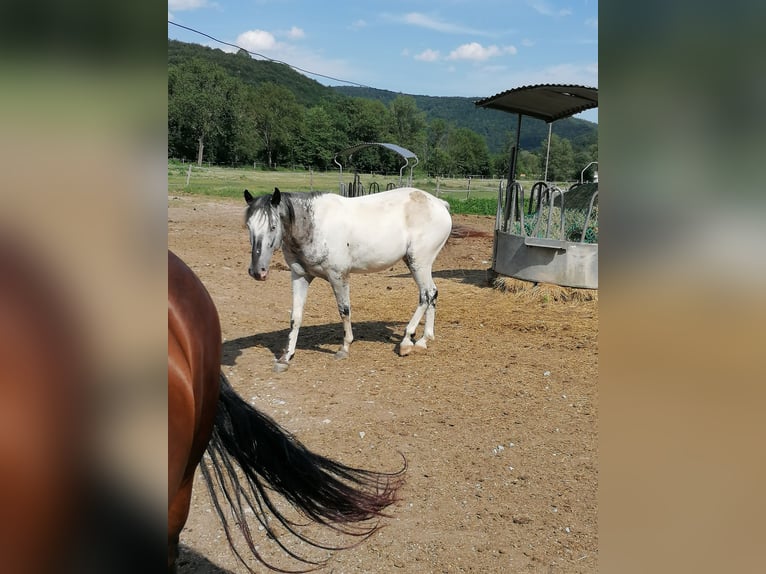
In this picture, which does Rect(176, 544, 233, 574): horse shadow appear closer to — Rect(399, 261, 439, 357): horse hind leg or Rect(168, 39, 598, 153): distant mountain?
Rect(399, 261, 439, 357): horse hind leg

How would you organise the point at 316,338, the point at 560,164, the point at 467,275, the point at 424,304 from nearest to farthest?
the point at 424,304
the point at 316,338
the point at 467,275
the point at 560,164

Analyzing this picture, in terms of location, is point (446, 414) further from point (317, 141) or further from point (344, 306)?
point (317, 141)

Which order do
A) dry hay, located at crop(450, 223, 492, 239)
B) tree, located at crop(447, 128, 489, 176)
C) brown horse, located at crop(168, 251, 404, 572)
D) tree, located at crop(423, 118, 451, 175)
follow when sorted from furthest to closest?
tree, located at crop(447, 128, 489, 176), tree, located at crop(423, 118, 451, 175), dry hay, located at crop(450, 223, 492, 239), brown horse, located at crop(168, 251, 404, 572)

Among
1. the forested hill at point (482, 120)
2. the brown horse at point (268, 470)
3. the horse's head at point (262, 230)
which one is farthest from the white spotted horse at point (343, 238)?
the forested hill at point (482, 120)

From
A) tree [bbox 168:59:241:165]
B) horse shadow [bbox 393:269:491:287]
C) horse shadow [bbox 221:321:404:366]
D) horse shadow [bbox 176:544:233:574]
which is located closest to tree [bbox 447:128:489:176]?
tree [bbox 168:59:241:165]

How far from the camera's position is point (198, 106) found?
1366 inches

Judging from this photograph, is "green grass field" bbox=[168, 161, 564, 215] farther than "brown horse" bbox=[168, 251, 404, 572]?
Yes

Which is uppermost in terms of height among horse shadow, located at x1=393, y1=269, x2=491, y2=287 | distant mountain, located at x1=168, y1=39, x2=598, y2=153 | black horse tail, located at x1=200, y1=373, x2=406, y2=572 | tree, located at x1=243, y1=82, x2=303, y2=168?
distant mountain, located at x1=168, y1=39, x2=598, y2=153

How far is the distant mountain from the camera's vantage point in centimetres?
9038

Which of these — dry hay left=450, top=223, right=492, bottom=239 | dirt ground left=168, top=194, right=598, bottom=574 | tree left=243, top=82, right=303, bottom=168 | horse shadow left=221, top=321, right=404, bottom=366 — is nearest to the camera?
dirt ground left=168, top=194, right=598, bottom=574

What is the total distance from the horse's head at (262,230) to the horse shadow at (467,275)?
469cm

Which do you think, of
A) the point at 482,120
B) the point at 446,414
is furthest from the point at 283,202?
the point at 482,120

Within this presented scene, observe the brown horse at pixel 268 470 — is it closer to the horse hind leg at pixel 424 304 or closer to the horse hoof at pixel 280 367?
the horse hoof at pixel 280 367

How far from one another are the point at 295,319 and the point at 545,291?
3.90m
